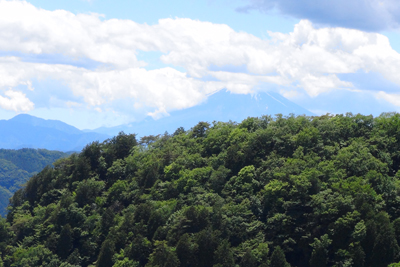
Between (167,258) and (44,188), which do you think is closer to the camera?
(167,258)

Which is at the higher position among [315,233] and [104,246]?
[315,233]

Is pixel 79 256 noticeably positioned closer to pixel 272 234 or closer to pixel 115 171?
pixel 115 171

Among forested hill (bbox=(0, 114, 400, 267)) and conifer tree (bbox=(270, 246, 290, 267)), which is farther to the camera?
forested hill (bbox=(0, 114, 400, 267))

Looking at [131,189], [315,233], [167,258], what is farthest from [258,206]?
[131,189]

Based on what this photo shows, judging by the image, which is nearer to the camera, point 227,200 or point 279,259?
point 279,259

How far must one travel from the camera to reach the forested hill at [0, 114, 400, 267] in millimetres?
35562

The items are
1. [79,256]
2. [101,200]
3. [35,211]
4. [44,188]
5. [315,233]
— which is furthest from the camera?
[44,188]

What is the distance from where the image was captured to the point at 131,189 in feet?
180

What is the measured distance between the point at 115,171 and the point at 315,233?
32.0 metres

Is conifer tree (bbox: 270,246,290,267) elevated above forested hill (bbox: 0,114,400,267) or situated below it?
below

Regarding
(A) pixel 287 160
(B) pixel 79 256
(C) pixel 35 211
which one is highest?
(A) pixel 287 160

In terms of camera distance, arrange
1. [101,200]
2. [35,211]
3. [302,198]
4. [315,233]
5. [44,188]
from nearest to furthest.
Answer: [315,233], [302,198], [101,200], [35,211], [44,188]

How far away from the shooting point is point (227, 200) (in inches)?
1741

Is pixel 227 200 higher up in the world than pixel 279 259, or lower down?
higher up
